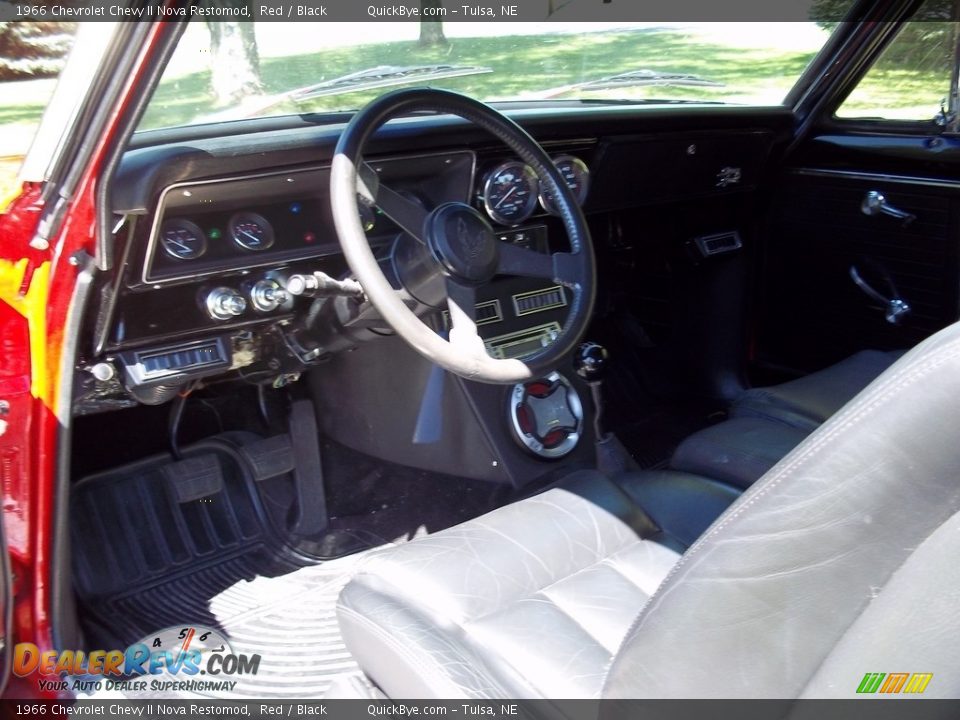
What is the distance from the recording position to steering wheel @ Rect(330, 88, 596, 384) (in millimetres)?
1728

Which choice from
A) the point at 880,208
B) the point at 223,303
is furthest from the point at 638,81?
the point at 223,303

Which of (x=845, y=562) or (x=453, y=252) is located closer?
(x=845, y=562)

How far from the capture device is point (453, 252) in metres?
1.86

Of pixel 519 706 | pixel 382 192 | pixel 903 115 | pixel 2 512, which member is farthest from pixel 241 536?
pixel 903 115

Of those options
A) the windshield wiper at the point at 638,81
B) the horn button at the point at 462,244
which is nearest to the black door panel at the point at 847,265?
the windshield wiper at the point at 638,81

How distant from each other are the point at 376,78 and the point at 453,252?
2.33 feet

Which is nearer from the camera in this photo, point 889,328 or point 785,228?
point 889,328

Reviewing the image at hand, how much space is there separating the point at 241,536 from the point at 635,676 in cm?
179

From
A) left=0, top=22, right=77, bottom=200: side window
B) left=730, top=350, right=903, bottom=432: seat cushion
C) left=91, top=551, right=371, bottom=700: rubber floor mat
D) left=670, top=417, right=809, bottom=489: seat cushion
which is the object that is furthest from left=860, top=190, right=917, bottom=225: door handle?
left=0, top=22, right=77, bottom=200: side window

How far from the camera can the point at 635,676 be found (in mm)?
1100

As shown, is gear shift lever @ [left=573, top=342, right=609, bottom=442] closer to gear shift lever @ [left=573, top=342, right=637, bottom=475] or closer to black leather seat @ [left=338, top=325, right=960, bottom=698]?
gear shift lever @ [left=573, top=342, right=637, bottom=475]

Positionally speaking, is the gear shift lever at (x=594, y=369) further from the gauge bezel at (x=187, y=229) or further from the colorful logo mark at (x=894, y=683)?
the colorful logo mark at (x=894, y=683)

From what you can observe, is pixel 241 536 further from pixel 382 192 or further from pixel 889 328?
pixel 889 328

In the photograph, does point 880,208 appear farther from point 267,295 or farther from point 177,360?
point 177,360
